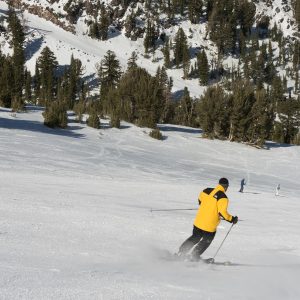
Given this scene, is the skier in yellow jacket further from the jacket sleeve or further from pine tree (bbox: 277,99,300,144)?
pine tree (bbox: 277,99,300,144)

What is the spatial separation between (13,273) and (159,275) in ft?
5.48

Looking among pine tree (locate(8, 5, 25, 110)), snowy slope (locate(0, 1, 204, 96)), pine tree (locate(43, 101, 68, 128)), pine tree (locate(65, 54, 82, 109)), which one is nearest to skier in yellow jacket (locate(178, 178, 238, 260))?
pine tree (locate(43, 101, 68, 128))

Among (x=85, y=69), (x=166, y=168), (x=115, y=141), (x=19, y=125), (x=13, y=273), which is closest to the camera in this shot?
(x=13, y=273)

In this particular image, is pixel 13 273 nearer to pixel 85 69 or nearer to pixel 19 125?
pixel 19 125

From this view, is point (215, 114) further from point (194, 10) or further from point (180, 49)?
point (194, 10)

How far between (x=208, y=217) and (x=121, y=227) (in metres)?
2.17

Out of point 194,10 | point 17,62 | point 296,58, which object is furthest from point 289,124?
point 194,10

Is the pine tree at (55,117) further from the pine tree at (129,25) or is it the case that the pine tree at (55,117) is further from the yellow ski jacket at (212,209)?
the pine tree at (129,25)

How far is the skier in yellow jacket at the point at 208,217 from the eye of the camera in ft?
19.4

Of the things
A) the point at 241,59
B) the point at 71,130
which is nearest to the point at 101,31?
the point at 241,59

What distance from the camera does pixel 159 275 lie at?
5117mm

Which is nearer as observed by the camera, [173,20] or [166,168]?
[166,168]

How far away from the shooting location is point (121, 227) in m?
7.68

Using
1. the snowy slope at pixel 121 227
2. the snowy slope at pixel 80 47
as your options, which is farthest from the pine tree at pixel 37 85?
the snowy slope at pixel 121 227
